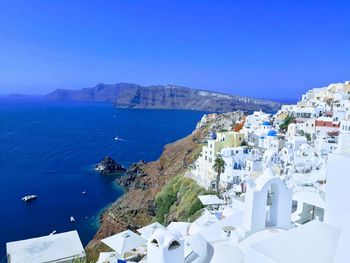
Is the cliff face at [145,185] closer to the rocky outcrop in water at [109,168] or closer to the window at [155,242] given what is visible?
the rocky outcrop in water at [109,168]

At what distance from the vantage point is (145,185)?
55.2 meters

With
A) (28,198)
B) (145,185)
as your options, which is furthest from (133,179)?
(28,198)

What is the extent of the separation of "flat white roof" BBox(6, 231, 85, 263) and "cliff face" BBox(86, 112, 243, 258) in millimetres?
9810

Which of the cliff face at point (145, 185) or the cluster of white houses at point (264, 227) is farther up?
the cluster of white houses at point (264, 227)

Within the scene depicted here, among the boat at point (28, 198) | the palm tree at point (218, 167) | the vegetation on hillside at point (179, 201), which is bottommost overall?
the boat at point (28, 198)

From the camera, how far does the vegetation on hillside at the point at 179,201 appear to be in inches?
1233

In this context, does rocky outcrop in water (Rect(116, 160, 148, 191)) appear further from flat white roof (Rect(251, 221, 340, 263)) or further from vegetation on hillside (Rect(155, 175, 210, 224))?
flat white roof (Rect(251, 221, 340, 263))

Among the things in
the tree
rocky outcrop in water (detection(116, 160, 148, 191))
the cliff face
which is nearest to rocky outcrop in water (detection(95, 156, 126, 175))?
rocky outcrop in water (detection(116, 160, 148, 191))

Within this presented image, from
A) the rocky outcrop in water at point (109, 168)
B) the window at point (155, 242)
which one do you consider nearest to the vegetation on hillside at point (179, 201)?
the window at point (155, 242)

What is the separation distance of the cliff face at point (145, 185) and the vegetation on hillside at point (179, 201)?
2.61 meters

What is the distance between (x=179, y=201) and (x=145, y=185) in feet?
64.2

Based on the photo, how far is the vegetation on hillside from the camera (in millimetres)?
31317

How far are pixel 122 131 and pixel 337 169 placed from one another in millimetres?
117710

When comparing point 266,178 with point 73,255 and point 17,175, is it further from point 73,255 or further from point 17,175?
point 17,175
